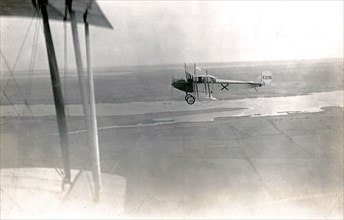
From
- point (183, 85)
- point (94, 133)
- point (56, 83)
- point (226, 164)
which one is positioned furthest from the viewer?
point (226, 164)

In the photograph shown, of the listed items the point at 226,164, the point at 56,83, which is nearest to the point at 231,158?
the point at 226,164

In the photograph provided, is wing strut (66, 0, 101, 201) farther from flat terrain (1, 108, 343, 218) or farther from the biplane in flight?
the biplane in flight

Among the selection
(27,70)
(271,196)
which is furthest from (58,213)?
(271,196)

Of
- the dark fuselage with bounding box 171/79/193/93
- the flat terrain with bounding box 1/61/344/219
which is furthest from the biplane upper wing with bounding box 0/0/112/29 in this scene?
the dark fuselage with bounding box 171/79/193/93

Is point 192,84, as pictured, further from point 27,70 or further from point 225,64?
point 27,70

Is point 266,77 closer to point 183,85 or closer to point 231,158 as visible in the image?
point 183,85
